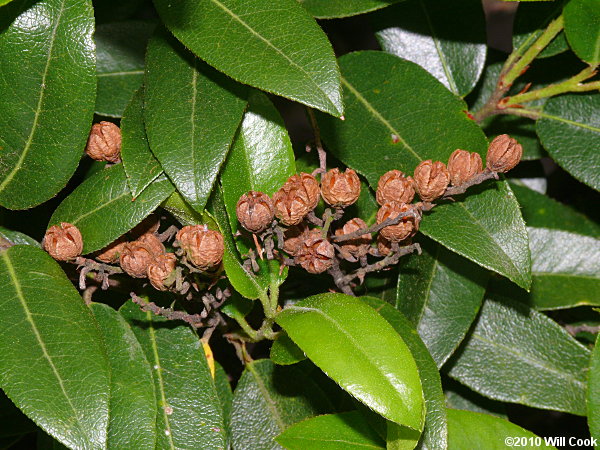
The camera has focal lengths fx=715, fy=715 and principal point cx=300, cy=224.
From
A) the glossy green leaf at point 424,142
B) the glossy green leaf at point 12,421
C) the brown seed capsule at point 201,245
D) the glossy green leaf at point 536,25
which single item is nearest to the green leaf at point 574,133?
the glossy green leaf at point 536,25

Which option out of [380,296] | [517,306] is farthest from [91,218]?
[517,306]

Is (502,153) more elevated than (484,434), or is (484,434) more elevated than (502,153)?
(502,153)

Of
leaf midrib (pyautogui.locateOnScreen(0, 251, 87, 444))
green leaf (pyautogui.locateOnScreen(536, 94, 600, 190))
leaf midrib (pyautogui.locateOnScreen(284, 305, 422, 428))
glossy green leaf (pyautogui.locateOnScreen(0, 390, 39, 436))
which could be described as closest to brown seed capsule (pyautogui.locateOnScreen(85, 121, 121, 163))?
leaf midrib (pyautogui.locateOnScreen(0, 251, 87, 444))

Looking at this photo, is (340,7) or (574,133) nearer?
(340,7)

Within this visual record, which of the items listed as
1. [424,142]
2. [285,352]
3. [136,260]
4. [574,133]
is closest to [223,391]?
[285,352]

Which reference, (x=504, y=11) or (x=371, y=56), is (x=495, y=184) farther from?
(x=504, y=11)

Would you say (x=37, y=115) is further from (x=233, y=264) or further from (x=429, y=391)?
(x=429, y=391)

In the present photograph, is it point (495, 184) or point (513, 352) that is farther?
point (513, 352)
